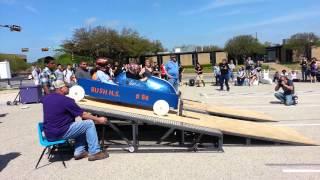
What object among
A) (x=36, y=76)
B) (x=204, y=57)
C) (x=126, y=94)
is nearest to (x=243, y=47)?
(x=204, y=57)

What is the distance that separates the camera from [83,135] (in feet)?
23.4

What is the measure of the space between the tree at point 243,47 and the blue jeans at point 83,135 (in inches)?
3173

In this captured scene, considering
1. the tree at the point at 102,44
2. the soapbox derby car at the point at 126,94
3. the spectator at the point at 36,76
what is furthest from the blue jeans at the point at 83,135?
the tree at the point at 102,44

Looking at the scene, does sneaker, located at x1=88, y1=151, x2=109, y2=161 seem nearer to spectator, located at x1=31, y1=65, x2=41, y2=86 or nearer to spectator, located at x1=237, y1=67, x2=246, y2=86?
spectator, located at x1=31, y1=65, x2=41, y2=86

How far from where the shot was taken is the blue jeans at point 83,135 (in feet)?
22.6

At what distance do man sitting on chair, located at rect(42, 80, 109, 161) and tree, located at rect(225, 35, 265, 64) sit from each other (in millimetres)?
80673

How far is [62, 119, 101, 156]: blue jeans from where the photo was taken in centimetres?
688

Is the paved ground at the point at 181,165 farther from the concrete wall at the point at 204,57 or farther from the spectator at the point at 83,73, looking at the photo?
the concrete wall at the point at 204,57

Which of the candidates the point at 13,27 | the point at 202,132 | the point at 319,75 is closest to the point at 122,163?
the point at 202,132

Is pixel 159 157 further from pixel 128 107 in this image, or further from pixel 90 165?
pixel 128 107

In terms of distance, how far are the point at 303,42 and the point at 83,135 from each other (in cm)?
8169

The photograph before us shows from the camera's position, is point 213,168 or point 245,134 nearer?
point 213,168

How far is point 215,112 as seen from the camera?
408 inches

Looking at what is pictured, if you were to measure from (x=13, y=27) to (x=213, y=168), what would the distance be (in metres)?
33.3
